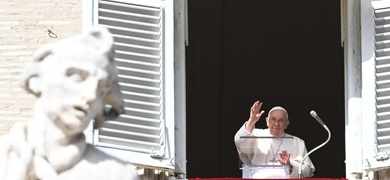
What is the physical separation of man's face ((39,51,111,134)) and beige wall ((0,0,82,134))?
8659 mm

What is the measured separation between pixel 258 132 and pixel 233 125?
5.91 meters

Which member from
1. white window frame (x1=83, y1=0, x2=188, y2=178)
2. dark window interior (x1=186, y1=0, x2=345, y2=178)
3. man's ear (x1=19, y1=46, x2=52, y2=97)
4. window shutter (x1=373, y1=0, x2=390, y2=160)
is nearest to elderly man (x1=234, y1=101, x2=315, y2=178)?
white window frame (x1=83, y1=0, x2=188, y2=178)

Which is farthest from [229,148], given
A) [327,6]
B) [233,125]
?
[327,6]

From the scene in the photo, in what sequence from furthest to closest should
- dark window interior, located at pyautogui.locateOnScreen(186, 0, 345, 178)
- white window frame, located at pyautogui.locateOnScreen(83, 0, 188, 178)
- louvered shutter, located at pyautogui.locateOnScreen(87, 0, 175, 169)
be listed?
dark window interior, located at pyautogui.locateOnScreen(186, 0, 345, 178) < louvered shutter, located at pyautogui.locateOnScreen(87, 0, 175, 169) < white window frame, located at pyautogui.locateOnScreen(83, 0, 188, 178)

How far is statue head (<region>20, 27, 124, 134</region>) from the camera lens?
27.9ft

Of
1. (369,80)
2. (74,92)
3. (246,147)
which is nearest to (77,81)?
(74,92)

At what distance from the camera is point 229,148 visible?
2388cm

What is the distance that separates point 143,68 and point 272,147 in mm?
1132

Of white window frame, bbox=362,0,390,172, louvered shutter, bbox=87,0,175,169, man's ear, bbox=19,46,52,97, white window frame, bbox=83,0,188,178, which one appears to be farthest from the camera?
white window frame, bbox=362,0,390,172

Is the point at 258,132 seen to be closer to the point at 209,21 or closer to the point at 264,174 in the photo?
the point at 264,174

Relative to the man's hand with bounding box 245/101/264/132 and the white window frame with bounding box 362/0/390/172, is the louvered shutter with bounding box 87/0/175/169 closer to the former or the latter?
the man's hand with bounding box 245/101/264/132

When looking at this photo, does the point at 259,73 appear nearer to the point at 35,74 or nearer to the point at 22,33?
the point at 22,33

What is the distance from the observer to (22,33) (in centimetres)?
1755

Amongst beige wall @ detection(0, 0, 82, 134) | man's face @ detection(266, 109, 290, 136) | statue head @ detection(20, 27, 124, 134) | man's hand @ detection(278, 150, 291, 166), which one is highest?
beige wall @ detection(0, 0, 82, 134)
